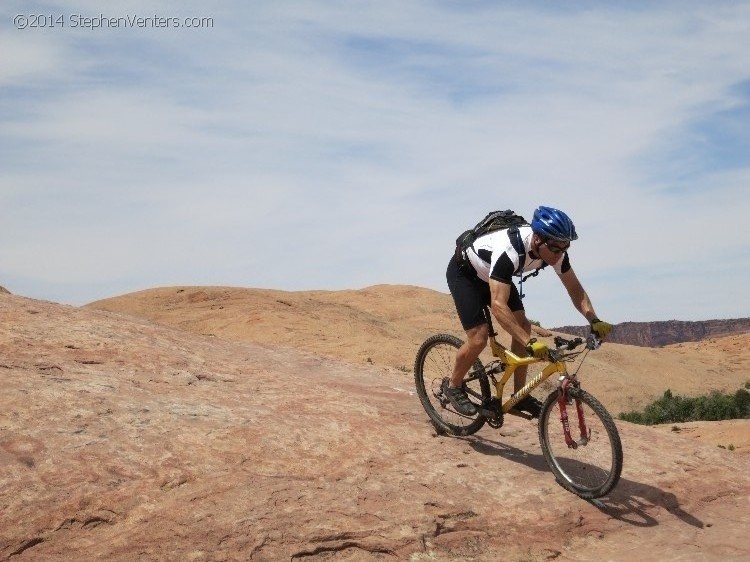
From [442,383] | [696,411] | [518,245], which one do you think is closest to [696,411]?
[696,411]

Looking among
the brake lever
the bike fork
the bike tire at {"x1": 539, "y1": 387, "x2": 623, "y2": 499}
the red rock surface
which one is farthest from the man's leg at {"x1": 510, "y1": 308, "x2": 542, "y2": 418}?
the brake lever

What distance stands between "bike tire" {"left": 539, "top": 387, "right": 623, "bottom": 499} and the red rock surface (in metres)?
0.12

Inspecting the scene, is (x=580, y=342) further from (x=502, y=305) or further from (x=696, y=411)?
(x=696, y=411)

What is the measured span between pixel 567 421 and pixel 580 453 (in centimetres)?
43

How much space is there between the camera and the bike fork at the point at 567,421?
5.99m

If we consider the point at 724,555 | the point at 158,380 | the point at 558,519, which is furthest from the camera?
the point at 158,380

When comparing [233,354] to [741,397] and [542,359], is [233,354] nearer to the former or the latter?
[542,359]

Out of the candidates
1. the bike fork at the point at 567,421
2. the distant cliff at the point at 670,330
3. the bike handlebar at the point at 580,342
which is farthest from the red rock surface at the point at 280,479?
the distant cliff at the point at 670,330

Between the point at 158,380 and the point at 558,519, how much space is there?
3.80m

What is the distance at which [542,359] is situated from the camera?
20.0 ft

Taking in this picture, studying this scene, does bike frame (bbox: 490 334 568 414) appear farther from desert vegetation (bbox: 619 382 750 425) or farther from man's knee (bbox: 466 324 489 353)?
desert vegetation (bbox: 619 382 750 425)

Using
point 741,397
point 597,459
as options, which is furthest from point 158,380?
point 741,397

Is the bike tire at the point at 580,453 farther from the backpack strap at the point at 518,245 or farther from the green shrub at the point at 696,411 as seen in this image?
the green shrub at the point at 696,411

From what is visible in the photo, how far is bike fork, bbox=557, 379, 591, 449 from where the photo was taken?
5.99m
